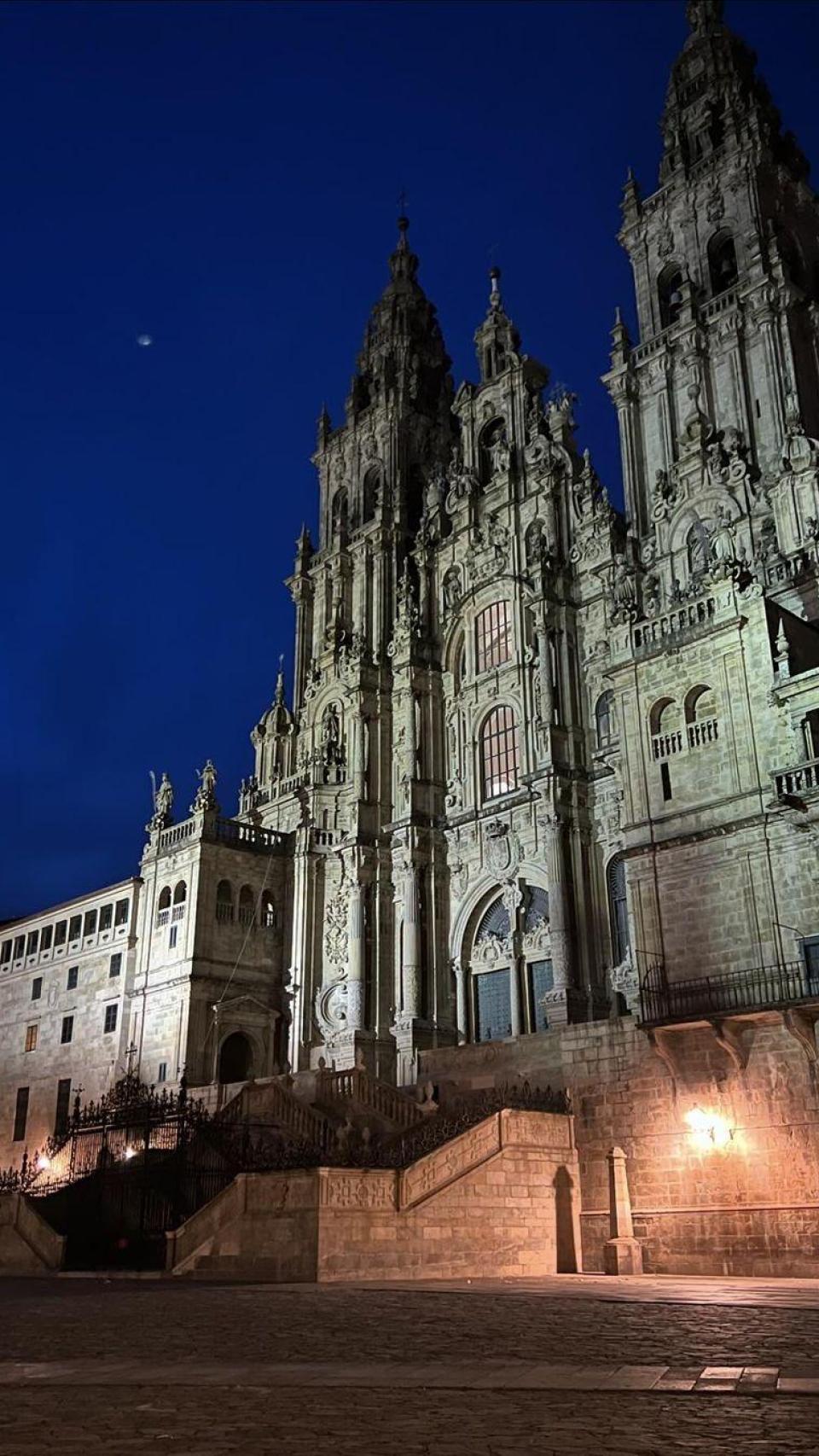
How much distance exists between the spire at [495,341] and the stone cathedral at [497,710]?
0.56ft

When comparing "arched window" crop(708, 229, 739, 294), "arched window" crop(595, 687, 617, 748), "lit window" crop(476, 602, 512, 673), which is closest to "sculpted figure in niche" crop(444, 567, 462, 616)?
"lit window" crop(476, 602, 512, 673)

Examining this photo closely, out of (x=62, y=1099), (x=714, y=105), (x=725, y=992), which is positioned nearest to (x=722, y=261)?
(x=714, y=105)

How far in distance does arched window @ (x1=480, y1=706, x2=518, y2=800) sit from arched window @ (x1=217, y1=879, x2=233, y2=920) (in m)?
11.0

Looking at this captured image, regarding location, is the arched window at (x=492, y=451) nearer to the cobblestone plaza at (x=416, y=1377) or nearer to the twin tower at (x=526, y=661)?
the twin tower at (x=526, y=661)

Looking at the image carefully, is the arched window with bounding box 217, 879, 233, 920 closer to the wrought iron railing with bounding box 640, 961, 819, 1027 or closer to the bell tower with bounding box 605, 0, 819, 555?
the bell tower with bounding box 605, 0, 819, 555

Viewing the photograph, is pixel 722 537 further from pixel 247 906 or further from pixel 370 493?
pixel 370 493

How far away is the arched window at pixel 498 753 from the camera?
151ft

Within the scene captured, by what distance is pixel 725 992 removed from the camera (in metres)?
26.9

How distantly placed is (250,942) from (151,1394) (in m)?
39.5

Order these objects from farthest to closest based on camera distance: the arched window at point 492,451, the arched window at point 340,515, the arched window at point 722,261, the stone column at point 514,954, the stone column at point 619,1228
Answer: the arched window at point 340,515 → the arched window at point 492,451 → the arched window at point 722,261 → the stone column at point 514,954 → the stone column at point 619,1228

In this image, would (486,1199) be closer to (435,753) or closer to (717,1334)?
(717,1334)

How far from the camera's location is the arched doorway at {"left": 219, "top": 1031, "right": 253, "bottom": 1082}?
46.5m

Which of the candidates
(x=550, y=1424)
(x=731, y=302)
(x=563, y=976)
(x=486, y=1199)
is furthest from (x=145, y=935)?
(x=550, y=1424)

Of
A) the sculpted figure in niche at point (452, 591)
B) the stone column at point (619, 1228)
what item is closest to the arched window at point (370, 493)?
the sculpted figure in niche at point (452, 591)
